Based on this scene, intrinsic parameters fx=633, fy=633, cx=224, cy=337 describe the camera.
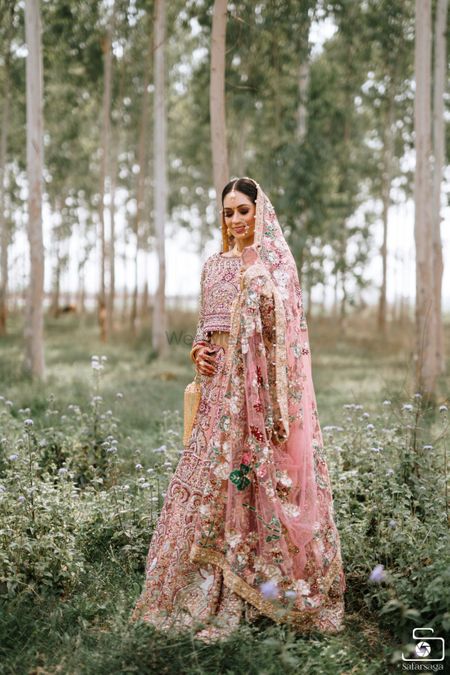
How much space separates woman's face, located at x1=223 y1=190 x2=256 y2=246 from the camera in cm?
350

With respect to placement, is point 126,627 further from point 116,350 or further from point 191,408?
point 116,350

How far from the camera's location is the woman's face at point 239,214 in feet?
11.5

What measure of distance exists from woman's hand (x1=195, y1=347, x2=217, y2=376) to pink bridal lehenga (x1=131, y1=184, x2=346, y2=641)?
0.12 metres

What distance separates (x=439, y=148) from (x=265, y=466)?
917 cm

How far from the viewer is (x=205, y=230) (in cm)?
3281

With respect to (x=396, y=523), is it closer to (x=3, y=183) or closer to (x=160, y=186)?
(x=160, y=186)

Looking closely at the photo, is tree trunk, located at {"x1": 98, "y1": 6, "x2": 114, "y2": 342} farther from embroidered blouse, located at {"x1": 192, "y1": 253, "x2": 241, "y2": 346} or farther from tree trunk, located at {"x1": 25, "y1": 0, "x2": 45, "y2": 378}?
embroidered blouse, located at {"x1": 192, "y1": 253, "x2": 241, "y2": 346}

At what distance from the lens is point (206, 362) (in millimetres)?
Answer: 3582

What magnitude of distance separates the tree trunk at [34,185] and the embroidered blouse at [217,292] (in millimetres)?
6576

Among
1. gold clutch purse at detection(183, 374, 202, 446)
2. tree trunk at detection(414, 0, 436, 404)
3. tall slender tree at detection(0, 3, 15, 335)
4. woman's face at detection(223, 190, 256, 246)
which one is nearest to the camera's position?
woman's face at detection(223, 190, 256, 246)

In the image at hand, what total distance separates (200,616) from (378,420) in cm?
279

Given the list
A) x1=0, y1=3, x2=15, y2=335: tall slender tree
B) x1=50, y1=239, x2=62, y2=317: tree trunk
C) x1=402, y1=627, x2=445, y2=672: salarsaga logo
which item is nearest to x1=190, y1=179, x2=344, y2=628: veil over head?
x1=402, y1=627, x2=445, y2=672: salarsaga logo

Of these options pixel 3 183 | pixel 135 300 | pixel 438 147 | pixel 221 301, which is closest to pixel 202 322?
pixel 221 301

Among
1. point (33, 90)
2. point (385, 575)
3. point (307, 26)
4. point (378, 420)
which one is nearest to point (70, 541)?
point (385, 575)
